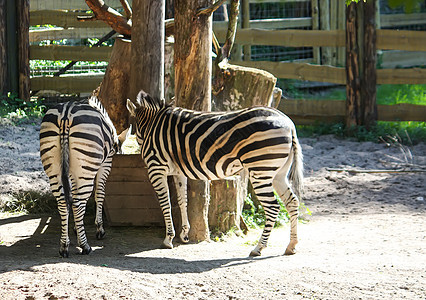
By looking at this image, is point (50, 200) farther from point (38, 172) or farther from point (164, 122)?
point (164, 122)

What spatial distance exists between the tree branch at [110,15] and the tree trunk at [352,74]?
4.52 meters

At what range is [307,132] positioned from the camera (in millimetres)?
10594

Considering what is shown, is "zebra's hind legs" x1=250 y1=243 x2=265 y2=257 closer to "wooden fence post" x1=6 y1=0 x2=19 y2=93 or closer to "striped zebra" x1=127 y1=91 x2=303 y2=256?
"striped zebra" x1=127 y1=91 x2=303 y2=256

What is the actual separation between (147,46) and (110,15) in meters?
1.06

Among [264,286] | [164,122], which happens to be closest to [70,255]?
[164,122]

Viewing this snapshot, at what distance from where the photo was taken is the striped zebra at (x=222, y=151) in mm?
4898

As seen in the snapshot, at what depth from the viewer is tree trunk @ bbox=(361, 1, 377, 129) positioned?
1004 cm

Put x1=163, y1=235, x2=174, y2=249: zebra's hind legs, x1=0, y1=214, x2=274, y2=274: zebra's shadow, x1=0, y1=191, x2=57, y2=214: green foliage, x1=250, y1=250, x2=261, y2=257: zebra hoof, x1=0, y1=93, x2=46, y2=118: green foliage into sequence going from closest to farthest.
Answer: x1=0, y1=214, x2=274, y2=274: zebra's shadow → x1=250, y1=250, x2=261, y2=257: zebra hoof → x1=163, y1=235, x2=174, y2=249: zebra's hind legs → x1=0, y1=191, x2=57, y2=214: green foliage → x1=0, y1=93, x2=46, y2=118: green foliage

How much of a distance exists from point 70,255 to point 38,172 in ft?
9.47

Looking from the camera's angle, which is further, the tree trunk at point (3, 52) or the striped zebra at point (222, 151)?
the tree trunk at point (3, 52)

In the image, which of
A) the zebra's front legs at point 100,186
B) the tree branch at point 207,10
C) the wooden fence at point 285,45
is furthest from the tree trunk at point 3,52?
the tree branch at point 207,10

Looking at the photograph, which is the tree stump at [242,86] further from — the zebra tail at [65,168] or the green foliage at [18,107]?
the green foliage at [18,107]

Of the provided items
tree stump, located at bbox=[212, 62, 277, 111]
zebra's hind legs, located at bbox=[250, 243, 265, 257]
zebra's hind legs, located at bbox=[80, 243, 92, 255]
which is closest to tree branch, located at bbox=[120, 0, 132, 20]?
tree stump, located at bbox=[212, 62, 277, 111]

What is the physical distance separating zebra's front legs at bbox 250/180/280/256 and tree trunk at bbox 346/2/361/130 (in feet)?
18.4
